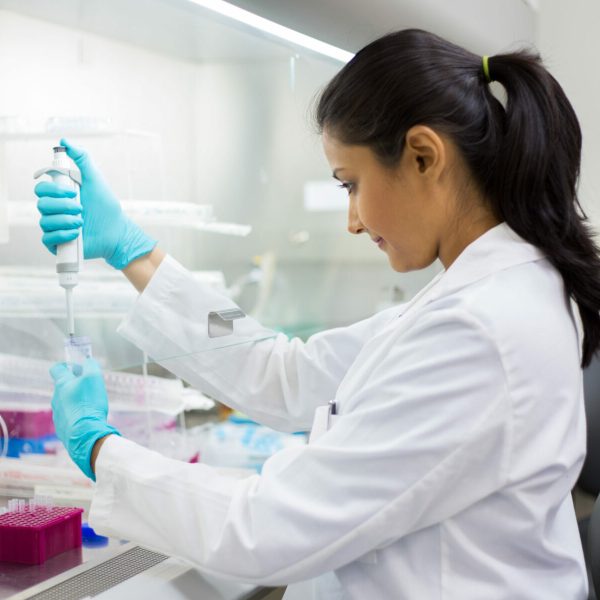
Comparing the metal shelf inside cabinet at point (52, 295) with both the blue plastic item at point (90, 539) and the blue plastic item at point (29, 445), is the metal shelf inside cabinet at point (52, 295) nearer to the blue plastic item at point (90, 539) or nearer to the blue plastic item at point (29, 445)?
the blue plastic item at point (29, 445)

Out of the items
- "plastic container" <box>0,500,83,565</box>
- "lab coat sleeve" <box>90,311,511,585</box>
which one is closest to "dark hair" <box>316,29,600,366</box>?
"lab coat sleeve" <box>90,311,511,585</box>

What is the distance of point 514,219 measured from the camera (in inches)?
41.4

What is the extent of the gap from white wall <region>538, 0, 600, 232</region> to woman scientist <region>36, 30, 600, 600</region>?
1.60m

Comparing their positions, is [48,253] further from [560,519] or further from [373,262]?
[373,262]

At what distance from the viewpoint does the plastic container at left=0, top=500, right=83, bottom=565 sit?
1.15m

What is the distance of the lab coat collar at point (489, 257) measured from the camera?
1.03 m

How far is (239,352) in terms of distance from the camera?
151cm

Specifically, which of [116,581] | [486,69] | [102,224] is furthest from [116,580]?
[486,69]

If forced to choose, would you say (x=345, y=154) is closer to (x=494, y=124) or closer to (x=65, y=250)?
(x=494, y=124)

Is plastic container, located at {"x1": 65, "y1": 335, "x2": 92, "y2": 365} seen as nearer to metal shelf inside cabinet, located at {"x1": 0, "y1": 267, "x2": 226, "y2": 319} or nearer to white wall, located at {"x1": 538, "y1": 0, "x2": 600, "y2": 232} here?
metal shelf inside cabinet, located at {"x1": 0, "y1": 267, "x2": 226, "y2": 319}

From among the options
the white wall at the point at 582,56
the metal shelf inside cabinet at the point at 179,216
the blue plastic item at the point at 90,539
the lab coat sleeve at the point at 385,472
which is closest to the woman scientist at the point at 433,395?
the lab coat sleeve at the point at 385,472

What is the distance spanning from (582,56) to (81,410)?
219 centimetres

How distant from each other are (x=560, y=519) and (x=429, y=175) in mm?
527

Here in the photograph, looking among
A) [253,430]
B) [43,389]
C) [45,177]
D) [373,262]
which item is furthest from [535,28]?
[43,389]
